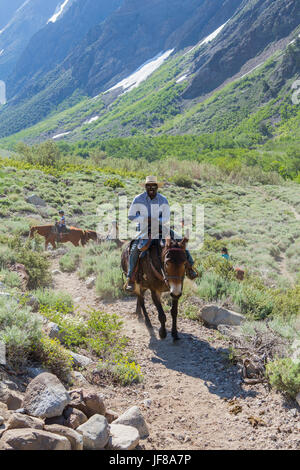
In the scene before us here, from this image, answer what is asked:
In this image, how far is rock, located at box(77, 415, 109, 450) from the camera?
3012 millimetres

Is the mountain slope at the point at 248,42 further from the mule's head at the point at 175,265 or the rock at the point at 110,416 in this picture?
the rock at the point at 110,416

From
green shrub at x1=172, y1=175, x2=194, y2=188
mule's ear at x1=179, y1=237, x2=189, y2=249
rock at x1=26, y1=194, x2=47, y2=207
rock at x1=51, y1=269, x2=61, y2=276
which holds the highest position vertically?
green shrub at x1=172, y1=175, x2=194, y2=188

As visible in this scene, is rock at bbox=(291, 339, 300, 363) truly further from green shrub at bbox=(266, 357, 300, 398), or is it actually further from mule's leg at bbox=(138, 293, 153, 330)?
mule's leg at bbox=(138, 293, 153, 330)

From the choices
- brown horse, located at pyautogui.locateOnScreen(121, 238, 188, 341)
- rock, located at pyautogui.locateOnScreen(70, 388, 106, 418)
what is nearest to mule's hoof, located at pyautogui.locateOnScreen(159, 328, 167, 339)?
brown horse, located at pyautogui.locateOnScreen(121, 238, 188, 341)

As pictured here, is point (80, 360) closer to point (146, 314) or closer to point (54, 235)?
point (146, 314)

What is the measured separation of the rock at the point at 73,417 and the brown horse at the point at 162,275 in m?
2.52

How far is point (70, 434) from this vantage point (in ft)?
9.59

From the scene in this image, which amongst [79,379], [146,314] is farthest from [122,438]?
[146,314]

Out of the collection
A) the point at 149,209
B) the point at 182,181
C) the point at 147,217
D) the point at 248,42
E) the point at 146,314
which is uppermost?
the point at 248,42

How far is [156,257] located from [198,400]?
2.43 metres

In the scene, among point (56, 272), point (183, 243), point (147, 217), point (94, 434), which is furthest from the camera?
point (56, 272)

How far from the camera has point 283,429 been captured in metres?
3.70

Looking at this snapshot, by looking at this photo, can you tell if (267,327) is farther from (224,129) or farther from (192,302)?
(224,129)

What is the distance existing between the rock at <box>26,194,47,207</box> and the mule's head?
55.3 ft
